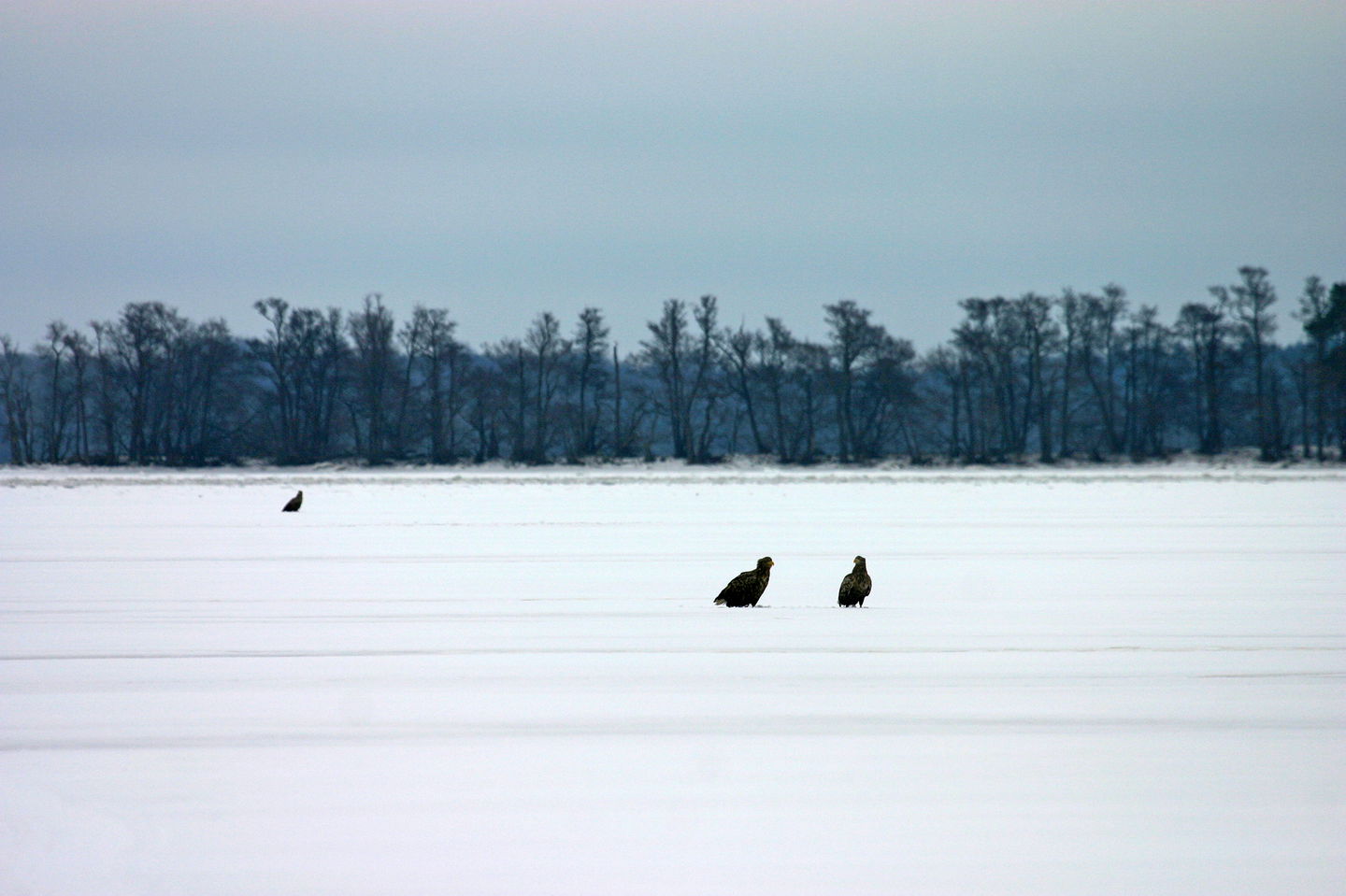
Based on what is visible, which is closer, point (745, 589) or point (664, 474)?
point (745, 589)

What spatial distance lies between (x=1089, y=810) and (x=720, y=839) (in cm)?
131

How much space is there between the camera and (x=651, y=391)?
7375 centimetres

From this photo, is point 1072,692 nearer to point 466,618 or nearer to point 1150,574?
point 466,618

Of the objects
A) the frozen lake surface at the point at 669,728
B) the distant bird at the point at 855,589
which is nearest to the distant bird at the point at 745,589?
the frozen lake surface at the point at 669,728

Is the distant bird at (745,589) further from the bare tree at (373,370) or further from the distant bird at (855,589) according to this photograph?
the bare tree at (373,370)

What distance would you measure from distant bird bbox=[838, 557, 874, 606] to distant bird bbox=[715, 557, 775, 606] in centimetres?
58

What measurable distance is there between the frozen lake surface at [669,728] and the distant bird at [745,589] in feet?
0.37

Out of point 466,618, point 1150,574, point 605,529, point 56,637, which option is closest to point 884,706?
point 466,618

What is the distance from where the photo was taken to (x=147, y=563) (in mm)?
15508

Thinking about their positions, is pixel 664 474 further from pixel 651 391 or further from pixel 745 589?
pixel 745 589

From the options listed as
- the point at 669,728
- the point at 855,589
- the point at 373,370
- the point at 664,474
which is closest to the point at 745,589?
the point at 855,589

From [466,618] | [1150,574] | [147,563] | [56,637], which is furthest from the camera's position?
[147,563]

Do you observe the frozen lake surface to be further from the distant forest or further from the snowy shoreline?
the distant forest

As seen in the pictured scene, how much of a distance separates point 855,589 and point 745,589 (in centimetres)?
82
